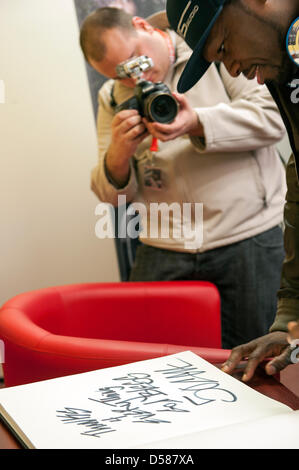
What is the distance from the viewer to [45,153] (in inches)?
74.9

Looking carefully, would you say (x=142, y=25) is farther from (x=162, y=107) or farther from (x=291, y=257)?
(x=291, y=257)

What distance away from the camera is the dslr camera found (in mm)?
1208

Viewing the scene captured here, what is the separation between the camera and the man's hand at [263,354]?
656mm

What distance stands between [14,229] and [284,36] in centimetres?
146

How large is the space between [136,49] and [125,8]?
0.65 m

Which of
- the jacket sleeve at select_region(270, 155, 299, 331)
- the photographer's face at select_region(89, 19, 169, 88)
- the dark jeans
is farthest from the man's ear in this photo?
the jacket sleeve at select_region(270, 155, 299, 331)

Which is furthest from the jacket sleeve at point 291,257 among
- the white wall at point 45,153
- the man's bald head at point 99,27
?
the white wall at point 45,153

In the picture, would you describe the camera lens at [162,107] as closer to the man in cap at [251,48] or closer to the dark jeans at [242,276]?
the dark jeans at [242,276]

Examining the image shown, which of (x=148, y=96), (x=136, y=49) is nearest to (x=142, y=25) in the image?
(x=136, y=49)

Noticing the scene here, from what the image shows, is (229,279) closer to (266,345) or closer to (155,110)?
(155,110)

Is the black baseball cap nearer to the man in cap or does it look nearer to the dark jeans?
the man in cap

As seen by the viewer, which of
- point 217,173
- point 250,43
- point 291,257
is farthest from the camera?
point 217,173

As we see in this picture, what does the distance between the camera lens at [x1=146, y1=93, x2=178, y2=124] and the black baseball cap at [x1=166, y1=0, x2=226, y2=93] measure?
20.7 inches

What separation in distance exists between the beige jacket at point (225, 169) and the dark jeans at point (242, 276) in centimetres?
3
